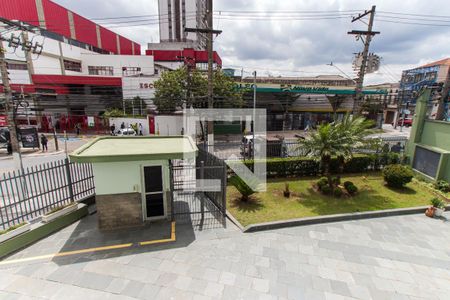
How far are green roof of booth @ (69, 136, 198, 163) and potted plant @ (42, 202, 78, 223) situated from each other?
1.90 meters

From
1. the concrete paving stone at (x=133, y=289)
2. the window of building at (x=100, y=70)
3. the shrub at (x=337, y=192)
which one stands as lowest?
the concrete paving stone at (x=133, y=289)

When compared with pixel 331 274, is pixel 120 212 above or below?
above

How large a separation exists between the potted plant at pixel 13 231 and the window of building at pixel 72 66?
3742 cm

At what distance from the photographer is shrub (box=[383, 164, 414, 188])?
9.63 meters

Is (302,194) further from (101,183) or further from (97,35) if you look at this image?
(97,35)

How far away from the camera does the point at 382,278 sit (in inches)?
193

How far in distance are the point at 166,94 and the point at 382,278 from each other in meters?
21.5

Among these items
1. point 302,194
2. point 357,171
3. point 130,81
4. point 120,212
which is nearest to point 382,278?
point 302,194

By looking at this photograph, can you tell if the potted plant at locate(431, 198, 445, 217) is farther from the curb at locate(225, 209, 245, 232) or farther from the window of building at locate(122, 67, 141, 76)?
the window of building at locate(122, 67, 141, 76)

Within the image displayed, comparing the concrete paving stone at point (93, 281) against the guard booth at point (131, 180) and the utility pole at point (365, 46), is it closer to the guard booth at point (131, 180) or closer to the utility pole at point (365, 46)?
the guard booth at point (131, 180)

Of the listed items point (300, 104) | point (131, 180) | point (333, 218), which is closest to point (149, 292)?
point (131, 180)

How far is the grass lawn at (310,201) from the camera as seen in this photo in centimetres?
771

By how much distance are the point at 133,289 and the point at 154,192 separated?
113 inches

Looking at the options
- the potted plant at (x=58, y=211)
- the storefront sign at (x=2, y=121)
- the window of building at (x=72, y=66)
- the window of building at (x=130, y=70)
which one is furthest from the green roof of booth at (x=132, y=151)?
the window of building at (x=72, y=66)
